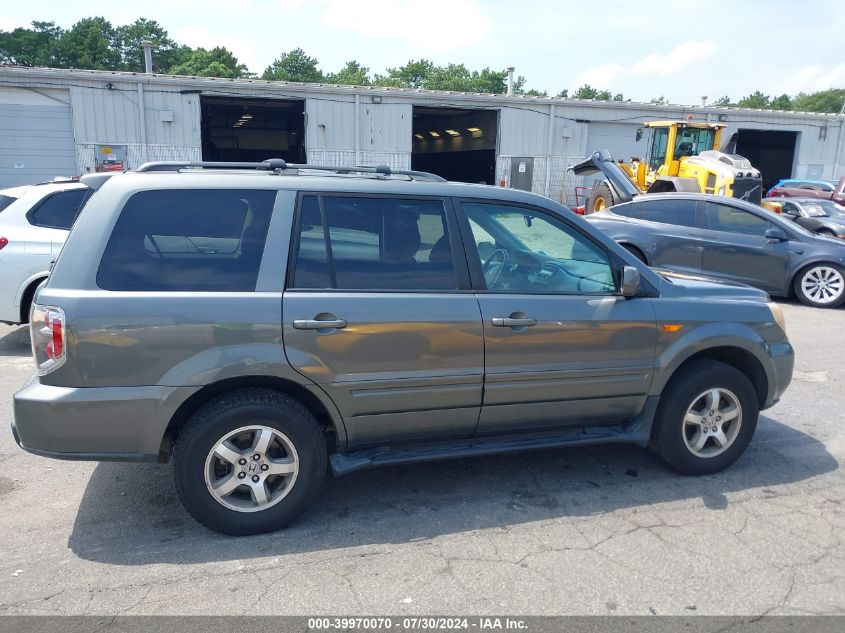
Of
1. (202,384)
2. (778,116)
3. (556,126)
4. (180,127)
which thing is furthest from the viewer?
(778,116)

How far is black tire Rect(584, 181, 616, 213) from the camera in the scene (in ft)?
56.9

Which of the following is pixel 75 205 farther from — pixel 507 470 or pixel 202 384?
pixel 507 470

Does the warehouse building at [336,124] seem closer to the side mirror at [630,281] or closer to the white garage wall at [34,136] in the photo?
the white garage wall at [34,136]

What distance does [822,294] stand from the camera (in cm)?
1015

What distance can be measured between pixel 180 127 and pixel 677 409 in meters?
22.5

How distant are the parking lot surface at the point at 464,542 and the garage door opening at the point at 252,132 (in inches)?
1088

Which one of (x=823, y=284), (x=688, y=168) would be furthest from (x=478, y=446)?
(x=688, y=168)

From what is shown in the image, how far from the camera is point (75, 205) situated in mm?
7133

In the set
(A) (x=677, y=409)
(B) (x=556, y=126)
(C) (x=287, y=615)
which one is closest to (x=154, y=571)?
(C) (x=287, y=615)

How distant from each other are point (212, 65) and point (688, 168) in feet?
185

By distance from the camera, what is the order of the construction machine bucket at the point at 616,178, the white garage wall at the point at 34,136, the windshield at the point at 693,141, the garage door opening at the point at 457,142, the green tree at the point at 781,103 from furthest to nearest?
the green tree at the point at 781,103 → the garage door opening at the point at 457,142 → the white garage wall at the point at 34,136 → the windshield at the point at 693,141 → the construction machine bucket at the point at 616,178

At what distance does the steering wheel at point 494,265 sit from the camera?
12.6ft

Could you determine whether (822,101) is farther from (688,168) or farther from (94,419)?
(94,419)

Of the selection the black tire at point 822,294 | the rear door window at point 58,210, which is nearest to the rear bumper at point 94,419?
the rear door window at point 58,210
